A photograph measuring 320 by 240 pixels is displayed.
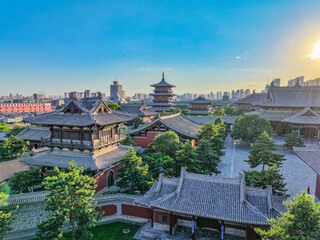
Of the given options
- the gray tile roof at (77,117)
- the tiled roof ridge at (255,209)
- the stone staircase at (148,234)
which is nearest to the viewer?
the tiled roof ridge at (255,209)

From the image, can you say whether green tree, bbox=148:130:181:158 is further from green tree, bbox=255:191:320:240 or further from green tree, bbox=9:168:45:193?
green tree, bbox=255:191:320:240

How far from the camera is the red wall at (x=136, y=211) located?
14703mm

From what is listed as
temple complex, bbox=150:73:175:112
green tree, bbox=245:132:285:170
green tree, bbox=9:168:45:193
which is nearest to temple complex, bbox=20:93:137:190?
green tree, bbox=9:168:45:193

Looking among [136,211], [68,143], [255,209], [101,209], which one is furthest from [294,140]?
[68,143]

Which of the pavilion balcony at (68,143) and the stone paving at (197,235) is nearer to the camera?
the stone paving at (197,235)

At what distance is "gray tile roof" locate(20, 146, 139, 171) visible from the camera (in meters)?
16.7

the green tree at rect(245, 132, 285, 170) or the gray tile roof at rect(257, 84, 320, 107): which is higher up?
the gray tile roof at rect(257, 84, 320, 107)

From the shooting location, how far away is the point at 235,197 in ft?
38.4

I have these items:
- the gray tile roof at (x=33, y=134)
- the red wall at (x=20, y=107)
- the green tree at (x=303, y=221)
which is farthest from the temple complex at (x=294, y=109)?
the red wall at (x=20, y=107)

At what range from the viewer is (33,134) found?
32.0 meters

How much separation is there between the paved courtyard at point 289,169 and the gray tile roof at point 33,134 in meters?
26.1

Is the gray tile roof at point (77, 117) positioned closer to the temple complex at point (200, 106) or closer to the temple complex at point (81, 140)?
the temple complex at point (81, 140)

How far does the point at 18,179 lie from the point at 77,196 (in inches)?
292

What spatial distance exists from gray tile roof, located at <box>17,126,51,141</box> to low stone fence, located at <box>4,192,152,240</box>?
1800 cm
